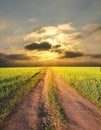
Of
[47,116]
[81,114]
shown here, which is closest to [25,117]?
[47,116]

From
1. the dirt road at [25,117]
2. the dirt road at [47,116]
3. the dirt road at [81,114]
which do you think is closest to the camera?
the dirt road at [25,117]

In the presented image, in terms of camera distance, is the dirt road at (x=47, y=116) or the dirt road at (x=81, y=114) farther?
the dirt road at (x=81, y=114)

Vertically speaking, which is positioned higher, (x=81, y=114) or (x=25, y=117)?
(x=25, y=117)

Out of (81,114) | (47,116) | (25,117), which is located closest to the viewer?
(25,117)

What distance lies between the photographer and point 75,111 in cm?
1750

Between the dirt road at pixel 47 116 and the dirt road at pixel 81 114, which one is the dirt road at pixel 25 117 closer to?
the dirt road at pixel 47 116

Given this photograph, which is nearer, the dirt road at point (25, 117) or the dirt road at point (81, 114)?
the dirt road at point (25, 117)

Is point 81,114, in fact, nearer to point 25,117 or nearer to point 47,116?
point 47,116

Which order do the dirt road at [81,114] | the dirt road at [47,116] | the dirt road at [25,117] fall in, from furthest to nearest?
the dirt road at [81,114] < the dirt road at [47,116] < the dirt road at [25,117]

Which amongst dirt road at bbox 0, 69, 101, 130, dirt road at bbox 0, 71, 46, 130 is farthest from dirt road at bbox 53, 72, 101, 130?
dirt road at bbox 0, 71, 46, 130

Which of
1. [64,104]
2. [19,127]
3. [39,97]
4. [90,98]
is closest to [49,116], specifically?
[19,127]

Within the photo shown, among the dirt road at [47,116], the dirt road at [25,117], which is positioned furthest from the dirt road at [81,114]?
the dirt road at [25,117]

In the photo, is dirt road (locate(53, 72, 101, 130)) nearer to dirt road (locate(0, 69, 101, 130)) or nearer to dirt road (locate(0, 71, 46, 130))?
dirt road (locate(0, 69, 101, 130))

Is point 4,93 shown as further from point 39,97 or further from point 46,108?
point 46,108
